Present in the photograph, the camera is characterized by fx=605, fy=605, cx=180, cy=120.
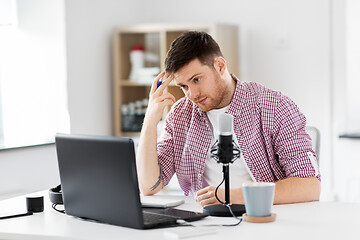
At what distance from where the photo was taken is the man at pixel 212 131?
2158 mm

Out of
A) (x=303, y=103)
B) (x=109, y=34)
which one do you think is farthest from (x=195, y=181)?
(x=109, y=34)

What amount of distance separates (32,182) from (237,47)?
1.74m

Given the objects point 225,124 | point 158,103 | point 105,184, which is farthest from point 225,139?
point 158,103

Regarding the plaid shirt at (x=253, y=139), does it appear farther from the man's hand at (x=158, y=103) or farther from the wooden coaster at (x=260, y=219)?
the wooden coaster at (x=260, y=219)

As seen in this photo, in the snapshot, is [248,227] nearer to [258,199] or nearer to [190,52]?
[258,199]

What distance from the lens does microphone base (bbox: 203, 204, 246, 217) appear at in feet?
5.88

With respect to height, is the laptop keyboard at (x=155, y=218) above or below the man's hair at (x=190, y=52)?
below

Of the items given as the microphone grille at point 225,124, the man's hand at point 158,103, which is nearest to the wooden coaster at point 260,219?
the microphone grille at point 225,124

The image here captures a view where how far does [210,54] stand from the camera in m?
2.20

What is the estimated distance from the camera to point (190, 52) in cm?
217

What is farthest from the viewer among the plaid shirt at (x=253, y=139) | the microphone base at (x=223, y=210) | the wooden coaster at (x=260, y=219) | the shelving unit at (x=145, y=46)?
the shelving unit at (x=145, y=46)

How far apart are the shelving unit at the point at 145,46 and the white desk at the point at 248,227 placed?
235 centimetres

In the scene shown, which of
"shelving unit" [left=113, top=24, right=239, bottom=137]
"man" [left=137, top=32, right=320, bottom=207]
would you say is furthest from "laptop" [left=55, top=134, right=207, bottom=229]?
"shelving unit" [left=113, top=24, right=239, bottom=137]

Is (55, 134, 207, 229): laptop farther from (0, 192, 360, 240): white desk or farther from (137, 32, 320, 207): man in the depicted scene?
(137, 32, 320, 207): man
